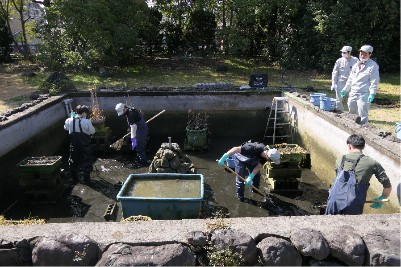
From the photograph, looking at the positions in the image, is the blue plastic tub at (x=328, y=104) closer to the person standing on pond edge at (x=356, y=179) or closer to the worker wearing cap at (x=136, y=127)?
the person standing on pond edge at (x=356, y=179)

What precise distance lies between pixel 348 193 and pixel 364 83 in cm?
444

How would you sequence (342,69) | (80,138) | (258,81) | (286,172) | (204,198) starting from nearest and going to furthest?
1. (204,198)
2. (286,172)
3. (80,138)
4. (342,69)
5. (258,81)

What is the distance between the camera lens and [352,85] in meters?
8.21

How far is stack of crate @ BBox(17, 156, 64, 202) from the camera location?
6874 millimetres

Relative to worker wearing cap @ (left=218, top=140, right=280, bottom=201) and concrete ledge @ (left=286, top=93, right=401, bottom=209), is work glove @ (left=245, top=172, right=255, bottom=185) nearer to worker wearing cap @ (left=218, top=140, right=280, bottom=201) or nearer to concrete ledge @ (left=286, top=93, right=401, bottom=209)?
worker wearing cap @ (left=218, top=140, right=280, bottom=201)

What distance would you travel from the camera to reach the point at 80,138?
761 cm

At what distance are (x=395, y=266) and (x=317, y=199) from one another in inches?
153

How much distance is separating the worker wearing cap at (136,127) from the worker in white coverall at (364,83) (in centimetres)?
507

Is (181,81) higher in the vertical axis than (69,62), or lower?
lower

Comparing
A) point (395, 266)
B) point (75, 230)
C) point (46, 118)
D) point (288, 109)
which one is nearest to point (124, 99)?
point (46, 118)

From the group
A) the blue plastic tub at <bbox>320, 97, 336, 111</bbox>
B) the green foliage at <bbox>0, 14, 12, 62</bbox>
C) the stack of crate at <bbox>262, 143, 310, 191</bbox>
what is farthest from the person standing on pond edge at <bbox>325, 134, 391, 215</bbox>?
the green foliage at <bbox>0, 14, 12, 62</bbox>

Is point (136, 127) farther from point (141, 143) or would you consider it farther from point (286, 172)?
point (286, 172)

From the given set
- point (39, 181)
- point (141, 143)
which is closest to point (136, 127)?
point (141, 143)

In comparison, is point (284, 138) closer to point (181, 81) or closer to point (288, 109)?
point (288, 109)
